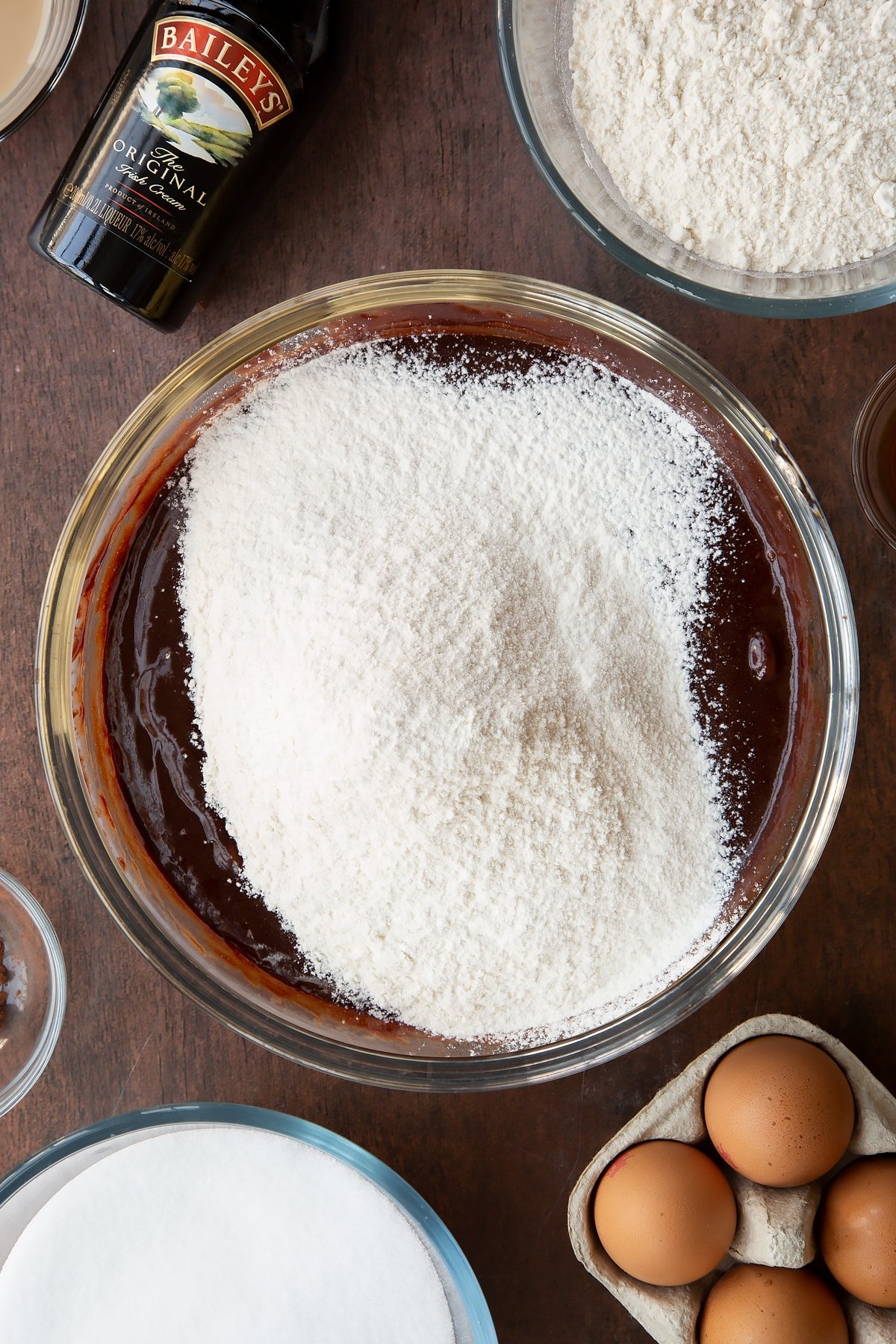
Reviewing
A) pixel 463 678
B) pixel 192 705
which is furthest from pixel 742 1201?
pixel 192 705

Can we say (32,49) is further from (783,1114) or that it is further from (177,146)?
(783,1114)

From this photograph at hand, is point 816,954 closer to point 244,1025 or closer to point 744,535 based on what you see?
point 744,535

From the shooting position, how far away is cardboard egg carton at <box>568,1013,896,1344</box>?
2.91 feet

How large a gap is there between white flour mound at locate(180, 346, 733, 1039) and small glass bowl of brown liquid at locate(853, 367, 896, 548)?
7.3 inches

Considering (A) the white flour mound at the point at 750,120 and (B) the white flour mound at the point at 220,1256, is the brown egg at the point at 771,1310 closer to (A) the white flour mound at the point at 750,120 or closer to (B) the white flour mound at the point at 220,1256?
(B) the white flour mound at the point at 220,1256

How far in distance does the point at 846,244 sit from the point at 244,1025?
0.92 metres

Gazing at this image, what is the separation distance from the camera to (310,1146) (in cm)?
90

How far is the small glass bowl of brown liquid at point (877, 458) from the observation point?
0.96 m

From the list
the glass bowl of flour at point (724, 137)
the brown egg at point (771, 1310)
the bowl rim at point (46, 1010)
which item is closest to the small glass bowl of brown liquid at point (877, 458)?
the glass bowl of flour at point (724, 137)

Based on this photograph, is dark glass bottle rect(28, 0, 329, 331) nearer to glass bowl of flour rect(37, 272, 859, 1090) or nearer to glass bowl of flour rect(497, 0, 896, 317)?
glass bowl of flour rect(37, 272, 859, 1090)

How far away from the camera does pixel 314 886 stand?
86cm

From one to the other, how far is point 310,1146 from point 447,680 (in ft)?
1.57

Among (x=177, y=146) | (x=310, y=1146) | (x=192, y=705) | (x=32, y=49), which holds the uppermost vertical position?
(x=32, y=49)

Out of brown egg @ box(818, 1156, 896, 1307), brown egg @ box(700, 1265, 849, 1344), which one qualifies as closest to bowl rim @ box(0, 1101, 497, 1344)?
brown egg @ box(700, 1265, 849, 1344)
